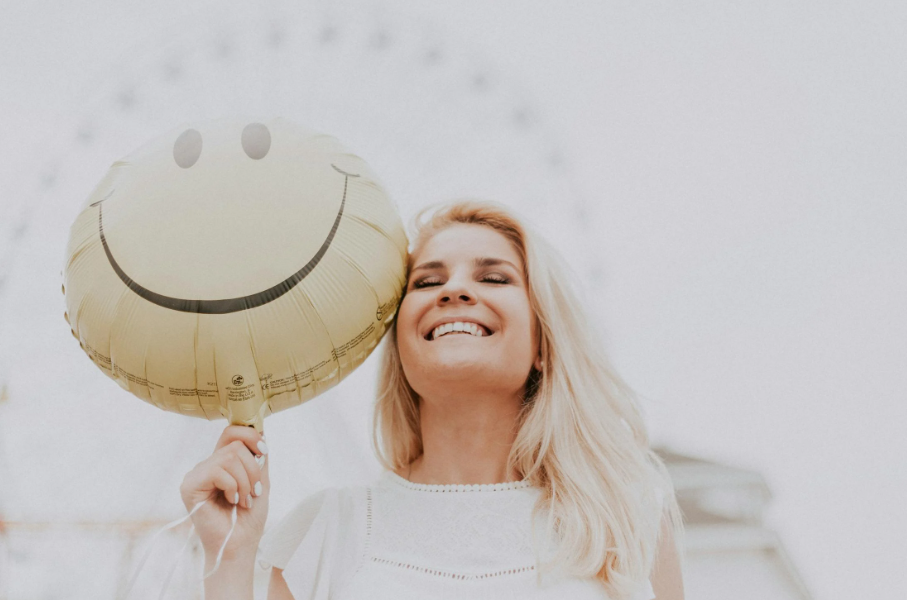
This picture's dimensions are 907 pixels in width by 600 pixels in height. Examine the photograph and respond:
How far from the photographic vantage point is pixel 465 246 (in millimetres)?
1973

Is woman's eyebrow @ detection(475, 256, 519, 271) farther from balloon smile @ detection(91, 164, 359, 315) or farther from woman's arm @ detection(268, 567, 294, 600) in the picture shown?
woman's arm @ detection(268, 567, 294, 600)

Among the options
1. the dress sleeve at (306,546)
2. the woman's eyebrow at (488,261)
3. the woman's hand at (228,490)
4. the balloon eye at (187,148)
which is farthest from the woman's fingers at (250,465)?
the woman's eyebrow at (488,261)

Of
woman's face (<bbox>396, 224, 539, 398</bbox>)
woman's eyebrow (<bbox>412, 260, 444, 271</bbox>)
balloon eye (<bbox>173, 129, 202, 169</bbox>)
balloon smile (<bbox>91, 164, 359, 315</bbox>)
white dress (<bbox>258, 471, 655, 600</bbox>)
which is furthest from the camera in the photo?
woman's eyebrow (<bbox>412, 260, 444, 271</bbox>)

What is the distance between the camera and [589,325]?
208 cm

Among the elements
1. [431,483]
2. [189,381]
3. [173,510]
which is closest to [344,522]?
[431,483]

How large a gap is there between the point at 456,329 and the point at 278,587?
2.67 feet

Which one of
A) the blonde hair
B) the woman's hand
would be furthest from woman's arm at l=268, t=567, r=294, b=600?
the blonde hair

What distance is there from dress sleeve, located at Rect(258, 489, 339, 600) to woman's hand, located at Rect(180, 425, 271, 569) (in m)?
0.27

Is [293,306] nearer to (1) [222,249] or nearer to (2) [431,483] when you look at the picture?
(1) [222,249]

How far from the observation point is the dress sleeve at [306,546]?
1.76 meters

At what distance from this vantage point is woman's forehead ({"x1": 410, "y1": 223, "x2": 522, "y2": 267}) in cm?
193

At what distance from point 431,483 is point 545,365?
45cm

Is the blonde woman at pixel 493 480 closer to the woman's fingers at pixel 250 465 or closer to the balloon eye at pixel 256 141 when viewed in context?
the woman's fingers at pixel 250 465

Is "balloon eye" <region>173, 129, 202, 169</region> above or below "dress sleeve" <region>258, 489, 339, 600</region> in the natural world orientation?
above
